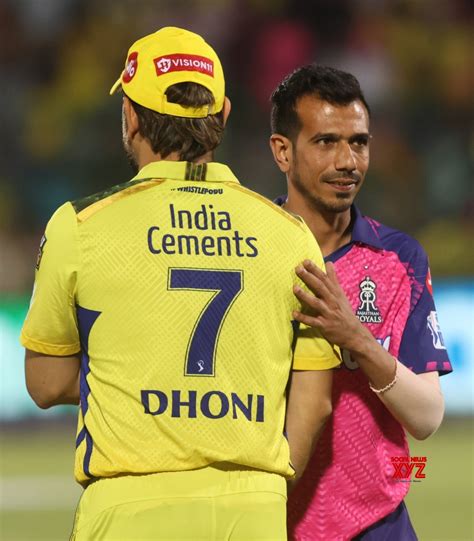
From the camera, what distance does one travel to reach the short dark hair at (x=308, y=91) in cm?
367

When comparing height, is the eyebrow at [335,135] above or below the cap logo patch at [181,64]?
above

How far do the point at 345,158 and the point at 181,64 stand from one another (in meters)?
0.87

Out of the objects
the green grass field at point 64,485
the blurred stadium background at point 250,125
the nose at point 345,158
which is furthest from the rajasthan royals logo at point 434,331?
the blurred stadium background at point 250,125

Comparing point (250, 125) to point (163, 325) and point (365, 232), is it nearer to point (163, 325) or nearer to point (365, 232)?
point (365, 232)

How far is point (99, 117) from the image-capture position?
1256 centimetres

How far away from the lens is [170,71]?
2857 millimetres

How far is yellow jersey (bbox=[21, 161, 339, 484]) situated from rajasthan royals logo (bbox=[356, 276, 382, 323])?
0.77 metres

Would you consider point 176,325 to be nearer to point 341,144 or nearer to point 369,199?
point 341,144

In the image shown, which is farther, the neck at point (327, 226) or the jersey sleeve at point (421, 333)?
the neck at point (327, 226)

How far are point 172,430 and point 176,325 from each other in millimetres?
230

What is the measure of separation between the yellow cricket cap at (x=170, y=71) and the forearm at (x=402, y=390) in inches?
29.8

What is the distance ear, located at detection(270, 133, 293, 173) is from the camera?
3.78m

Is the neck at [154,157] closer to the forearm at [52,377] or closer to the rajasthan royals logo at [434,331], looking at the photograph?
the forearm at [52,377]

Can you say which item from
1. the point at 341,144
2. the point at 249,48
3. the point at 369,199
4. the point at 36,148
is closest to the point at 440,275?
the point at 369,199
